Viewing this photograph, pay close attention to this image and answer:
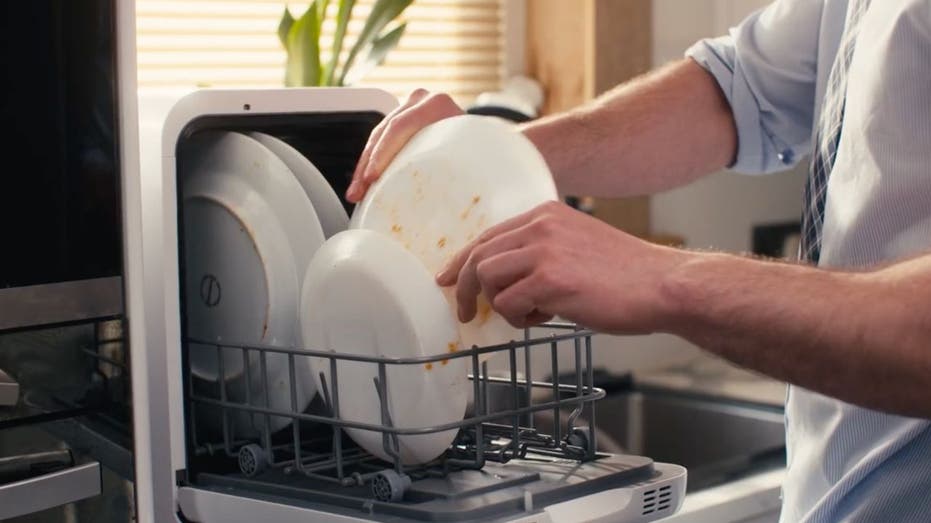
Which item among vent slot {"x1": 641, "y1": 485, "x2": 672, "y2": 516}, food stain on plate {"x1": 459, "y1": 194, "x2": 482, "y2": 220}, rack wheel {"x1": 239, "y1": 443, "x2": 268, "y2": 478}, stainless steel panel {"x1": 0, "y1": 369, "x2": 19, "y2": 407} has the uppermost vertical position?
food stain on plate {"x1": 459, "y1": 194, "x2": 482, "y2": 220}

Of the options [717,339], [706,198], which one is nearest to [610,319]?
[717,339]

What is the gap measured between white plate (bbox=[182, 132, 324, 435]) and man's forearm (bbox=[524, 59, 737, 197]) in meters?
0.31

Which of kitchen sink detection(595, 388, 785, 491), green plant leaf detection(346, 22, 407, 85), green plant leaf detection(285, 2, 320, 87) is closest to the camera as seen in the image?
green plant leaf detection(285, 2, 320, 87)

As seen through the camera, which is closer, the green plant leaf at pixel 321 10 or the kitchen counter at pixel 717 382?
the green plant leaf at pixel 321 10

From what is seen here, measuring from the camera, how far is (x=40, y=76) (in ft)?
2.69

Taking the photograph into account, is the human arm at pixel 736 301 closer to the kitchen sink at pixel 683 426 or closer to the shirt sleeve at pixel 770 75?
the shirt sleeve at pixel 770 75

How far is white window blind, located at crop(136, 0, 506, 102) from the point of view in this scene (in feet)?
6.86

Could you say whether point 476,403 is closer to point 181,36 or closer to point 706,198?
point 181,36

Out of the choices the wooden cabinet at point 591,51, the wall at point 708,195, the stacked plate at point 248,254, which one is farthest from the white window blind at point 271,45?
the stacked plate at point 248,254

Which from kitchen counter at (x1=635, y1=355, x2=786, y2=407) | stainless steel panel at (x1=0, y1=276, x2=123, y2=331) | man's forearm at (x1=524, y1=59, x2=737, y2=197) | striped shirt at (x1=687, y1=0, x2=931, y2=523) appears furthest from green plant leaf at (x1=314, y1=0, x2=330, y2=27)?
stainless steel panel at (x1=0, y1=276, x2=123, y2=331)

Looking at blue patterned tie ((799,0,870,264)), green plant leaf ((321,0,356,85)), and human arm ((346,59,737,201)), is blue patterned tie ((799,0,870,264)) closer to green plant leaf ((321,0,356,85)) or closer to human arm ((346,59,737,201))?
human arm ((346,59,737,201))

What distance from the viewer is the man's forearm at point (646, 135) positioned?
128cm

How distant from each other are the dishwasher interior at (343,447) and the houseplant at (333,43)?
68 centimetres

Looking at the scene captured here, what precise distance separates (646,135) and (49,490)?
0.71 meters
